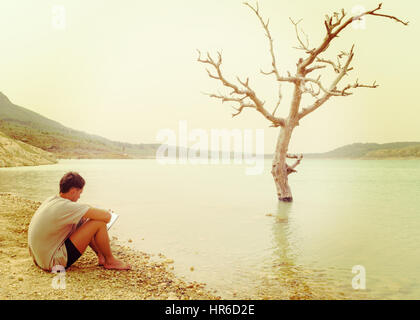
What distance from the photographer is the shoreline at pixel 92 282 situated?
4.55 metres

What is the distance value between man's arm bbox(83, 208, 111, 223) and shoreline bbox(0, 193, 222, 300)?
0.99 m

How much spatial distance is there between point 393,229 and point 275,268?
22.9ft

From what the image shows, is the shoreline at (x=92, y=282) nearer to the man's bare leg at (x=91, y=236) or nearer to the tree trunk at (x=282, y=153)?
the man's bare leg at (x=91, y=236)

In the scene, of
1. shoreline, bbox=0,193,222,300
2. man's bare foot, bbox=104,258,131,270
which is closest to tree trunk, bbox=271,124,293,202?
shoreline, bbox=0,193,222,300

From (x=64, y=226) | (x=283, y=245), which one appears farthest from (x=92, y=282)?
(x=283, y=245)

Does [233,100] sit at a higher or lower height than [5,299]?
higher

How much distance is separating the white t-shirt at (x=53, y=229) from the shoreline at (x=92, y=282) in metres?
0.28

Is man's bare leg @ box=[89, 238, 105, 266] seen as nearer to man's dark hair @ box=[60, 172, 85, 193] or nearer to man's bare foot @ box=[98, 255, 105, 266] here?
man's bare foot @ box=[98, 255, 105, 266]

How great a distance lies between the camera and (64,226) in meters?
4.93
